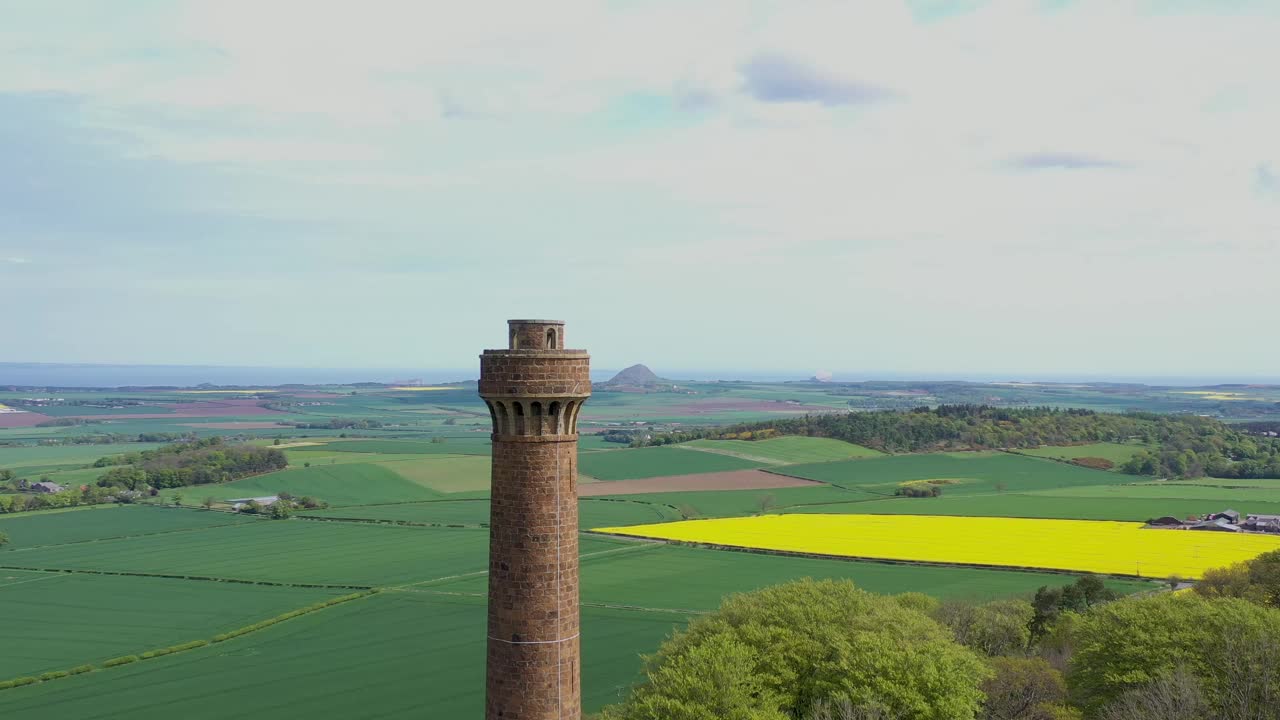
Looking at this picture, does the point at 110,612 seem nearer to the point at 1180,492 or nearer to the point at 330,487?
the point at 330,487

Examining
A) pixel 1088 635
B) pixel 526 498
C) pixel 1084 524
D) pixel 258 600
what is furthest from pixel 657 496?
pixel 526 498

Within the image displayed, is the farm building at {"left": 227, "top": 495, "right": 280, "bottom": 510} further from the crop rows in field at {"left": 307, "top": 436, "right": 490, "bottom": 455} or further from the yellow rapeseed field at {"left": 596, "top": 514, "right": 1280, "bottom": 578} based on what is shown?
the crop rows in field at {"left": 307, "top": 436, "right": 490, "bottom": 455}

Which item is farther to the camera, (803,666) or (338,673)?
(338,673)

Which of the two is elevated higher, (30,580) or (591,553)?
(591,553)

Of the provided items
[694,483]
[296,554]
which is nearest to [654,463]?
[694,483]

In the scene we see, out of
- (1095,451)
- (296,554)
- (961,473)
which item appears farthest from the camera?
(1095,451)

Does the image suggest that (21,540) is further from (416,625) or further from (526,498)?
(526,498)
